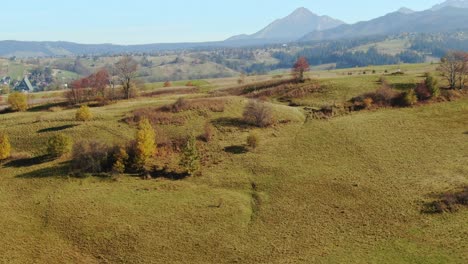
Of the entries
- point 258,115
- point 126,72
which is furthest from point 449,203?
point 126,72

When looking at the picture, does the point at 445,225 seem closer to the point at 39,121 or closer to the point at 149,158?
the point at 149,158

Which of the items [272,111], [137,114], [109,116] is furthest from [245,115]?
[109,116]

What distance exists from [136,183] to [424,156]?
4621 centimetres

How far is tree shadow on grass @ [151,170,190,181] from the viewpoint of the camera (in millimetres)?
57619

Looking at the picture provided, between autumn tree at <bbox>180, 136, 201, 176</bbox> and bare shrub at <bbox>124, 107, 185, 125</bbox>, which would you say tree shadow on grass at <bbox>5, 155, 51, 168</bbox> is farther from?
autumn tree at <bbox>180, 136, 201, 176</bbox>

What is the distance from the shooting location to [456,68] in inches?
3693

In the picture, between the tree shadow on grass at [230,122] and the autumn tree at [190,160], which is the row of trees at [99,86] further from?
the autumn tree at [190,160]

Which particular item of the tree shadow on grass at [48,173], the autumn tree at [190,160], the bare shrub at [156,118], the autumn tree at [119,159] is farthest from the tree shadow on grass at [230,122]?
the tree shadow on grass at [48,173]

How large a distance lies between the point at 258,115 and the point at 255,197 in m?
27.3

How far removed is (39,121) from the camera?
74.7 meters

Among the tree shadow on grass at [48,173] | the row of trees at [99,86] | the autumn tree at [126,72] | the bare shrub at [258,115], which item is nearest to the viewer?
A: the tree shadow on grass at [48,173]

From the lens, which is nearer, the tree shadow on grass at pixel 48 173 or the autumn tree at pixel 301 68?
the tree shadow on grass at pixel 48 173

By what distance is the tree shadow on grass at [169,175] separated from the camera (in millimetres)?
57619

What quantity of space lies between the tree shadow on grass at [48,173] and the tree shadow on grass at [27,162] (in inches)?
137
